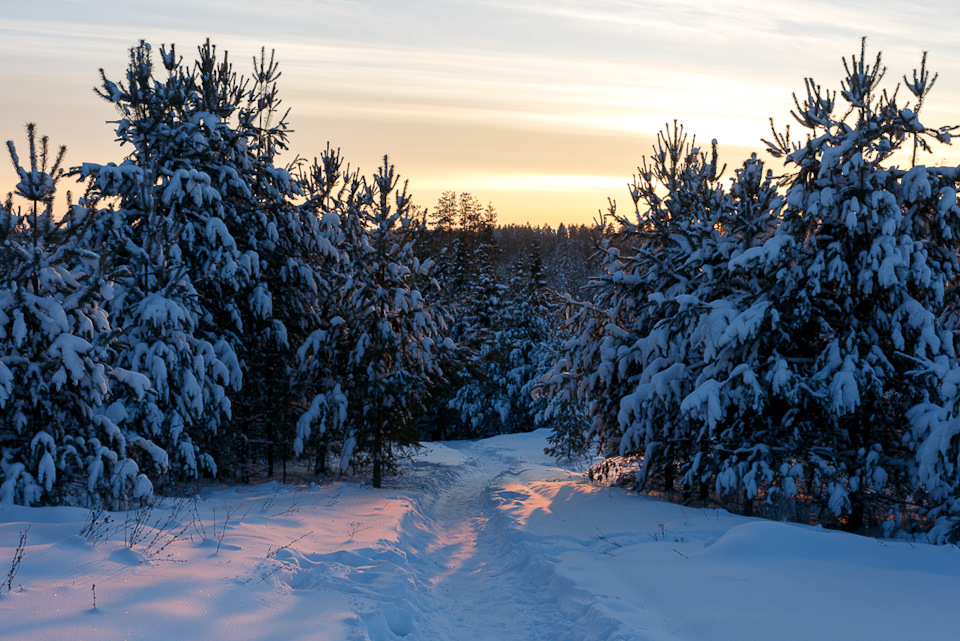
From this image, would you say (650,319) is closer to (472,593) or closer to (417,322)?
(417,322)

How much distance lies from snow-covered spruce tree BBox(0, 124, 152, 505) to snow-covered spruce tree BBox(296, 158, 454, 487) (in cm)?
612

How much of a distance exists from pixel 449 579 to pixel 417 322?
8685 millimetres

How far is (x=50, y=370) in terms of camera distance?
9.20m

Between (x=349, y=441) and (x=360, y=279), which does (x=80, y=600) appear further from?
(x=360, y=279)

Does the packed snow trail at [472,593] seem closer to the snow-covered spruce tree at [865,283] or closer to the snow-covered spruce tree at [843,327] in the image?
the snow-covered spruce tree at [843,327]

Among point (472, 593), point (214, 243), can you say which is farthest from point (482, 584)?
point (214, 243)

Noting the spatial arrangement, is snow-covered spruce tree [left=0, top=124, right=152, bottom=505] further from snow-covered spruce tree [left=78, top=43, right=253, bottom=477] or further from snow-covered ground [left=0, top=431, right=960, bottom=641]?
snow-covered spruce tree [left=78, top=43, right=253, bottom=477]

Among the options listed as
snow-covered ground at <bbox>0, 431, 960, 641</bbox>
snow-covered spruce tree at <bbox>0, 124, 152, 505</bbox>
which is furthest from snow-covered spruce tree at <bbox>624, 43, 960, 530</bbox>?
snow-covered spruce tree at <bbox>0, 124, 152, 505</bbox>

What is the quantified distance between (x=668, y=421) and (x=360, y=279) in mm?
8464

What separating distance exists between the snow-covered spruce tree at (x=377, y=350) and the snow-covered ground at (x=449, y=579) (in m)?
4.65

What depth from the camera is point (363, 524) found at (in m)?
10.7

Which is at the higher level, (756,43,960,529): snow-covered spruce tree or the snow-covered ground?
(756,43,960,529): snow-covered spruce tree

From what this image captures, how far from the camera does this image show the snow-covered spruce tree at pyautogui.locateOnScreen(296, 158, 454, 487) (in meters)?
16.0

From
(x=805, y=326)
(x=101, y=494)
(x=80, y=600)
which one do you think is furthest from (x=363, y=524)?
(x=805, y=326)
